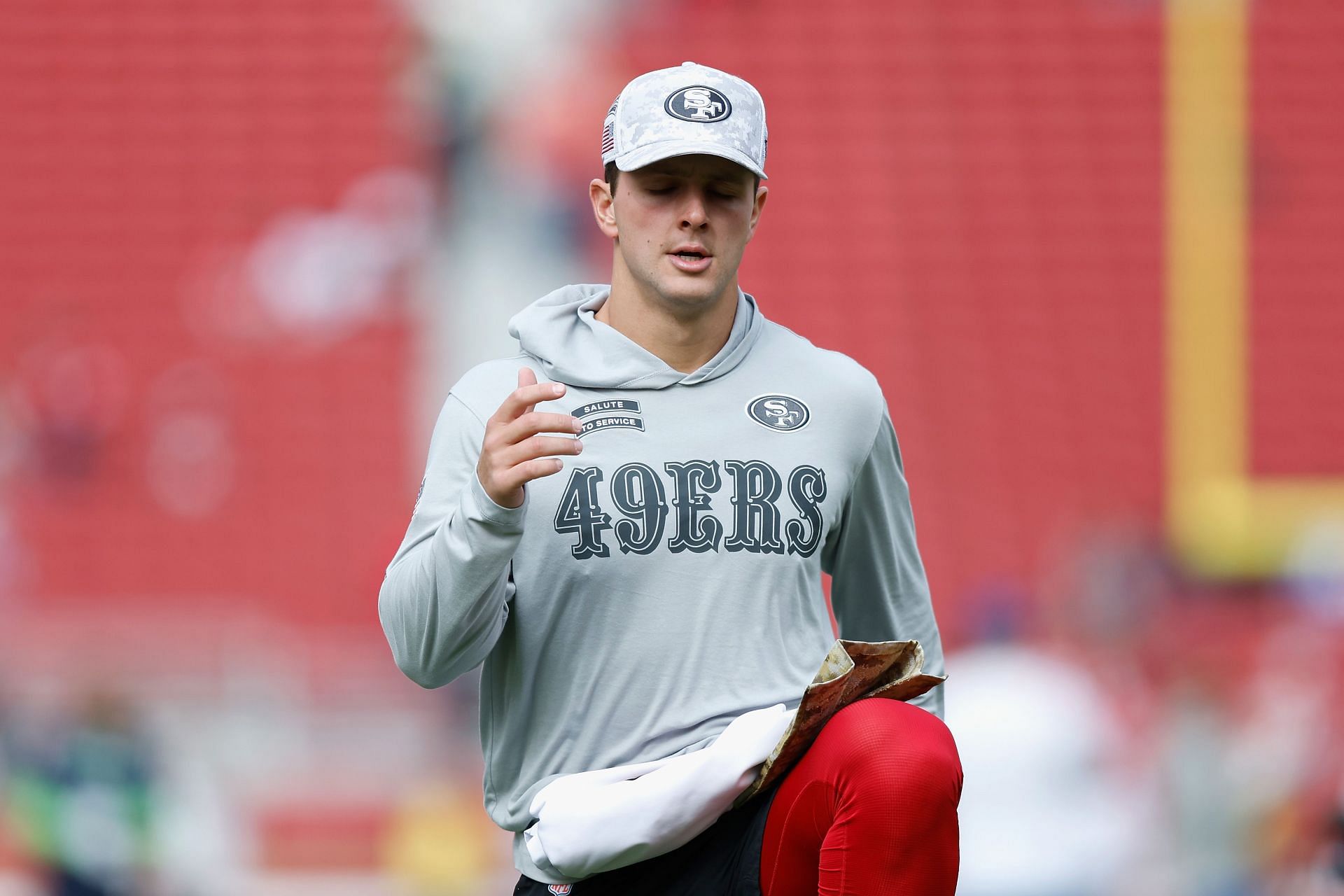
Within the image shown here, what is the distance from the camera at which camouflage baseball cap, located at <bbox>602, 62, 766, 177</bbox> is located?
2.11 m

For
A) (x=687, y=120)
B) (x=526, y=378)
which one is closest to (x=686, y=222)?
(x=687, y=120)

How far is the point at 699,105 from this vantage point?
7.02 feet

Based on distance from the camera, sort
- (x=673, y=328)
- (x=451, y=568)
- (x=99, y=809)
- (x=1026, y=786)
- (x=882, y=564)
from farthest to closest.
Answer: (x=99, y=809)
(x=1026, y=786)
(x=882, y=564)
(x=673, y=328)
(x=451, y=568)

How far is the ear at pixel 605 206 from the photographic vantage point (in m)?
2.27

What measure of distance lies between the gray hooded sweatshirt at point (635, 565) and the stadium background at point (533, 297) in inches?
208

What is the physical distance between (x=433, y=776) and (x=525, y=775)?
577cm

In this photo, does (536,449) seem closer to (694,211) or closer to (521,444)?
(521,444)

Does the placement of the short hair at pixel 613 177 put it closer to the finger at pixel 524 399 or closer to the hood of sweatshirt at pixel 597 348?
the hood of sweatshirt at pixel 597 348

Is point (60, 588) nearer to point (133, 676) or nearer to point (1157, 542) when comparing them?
point (133, 676)

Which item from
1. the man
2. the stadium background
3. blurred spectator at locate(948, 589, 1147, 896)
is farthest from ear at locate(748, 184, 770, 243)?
the stadium background

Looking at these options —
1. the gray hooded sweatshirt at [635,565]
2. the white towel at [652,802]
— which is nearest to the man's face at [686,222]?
the gray hooded sweatshirt at [635,565]

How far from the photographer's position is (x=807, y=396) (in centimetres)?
226

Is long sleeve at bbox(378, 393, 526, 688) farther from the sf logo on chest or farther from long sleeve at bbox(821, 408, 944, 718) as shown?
long sleeve at bbox(821, 408, 944, 718)

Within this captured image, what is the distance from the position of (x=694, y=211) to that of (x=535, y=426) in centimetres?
43
